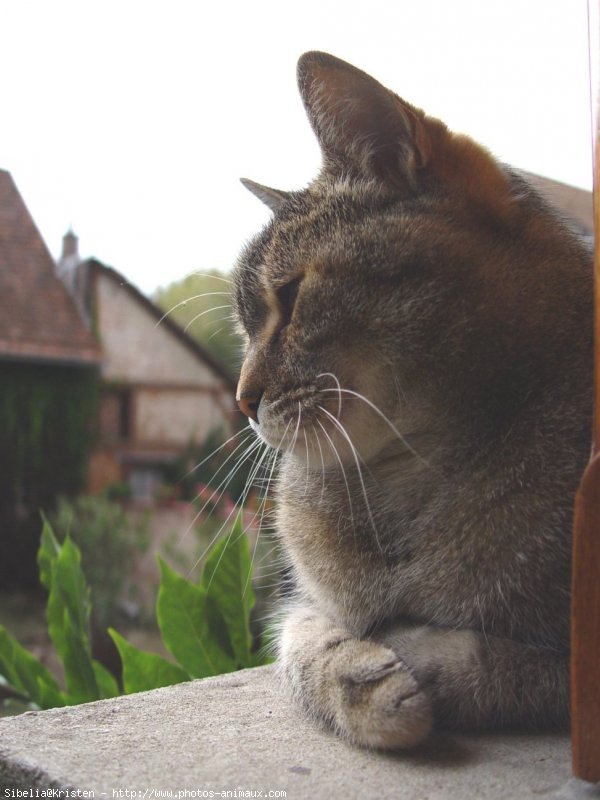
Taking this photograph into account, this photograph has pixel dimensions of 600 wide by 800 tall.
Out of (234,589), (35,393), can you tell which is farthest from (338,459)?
(35,393)

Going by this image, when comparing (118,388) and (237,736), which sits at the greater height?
(118,388)

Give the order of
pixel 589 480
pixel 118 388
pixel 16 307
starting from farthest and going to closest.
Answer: pixel 118 388 → pixel 16 307 → pixel 589 480

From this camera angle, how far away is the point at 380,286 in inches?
31.1

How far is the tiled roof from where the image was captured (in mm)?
1877

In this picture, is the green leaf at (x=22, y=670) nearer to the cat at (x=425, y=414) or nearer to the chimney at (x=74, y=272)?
the cat at (x=425, y=414)

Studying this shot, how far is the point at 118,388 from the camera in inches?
A: 105

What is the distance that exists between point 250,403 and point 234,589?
Result: 47 centimetres

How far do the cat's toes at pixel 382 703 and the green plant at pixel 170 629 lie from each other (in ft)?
1.42

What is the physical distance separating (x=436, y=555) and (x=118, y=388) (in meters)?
2.03

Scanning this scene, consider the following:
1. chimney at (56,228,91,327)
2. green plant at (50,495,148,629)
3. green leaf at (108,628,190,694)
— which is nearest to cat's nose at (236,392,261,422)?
green leaf at (108,628,190,694)

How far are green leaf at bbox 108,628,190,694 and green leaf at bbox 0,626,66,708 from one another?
186 millimetres

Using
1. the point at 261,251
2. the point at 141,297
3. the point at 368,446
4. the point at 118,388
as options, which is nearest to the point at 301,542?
the point at 368,446

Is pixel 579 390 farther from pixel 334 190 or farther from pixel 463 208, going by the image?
pixel 334 190

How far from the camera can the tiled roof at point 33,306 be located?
6.16 ft
